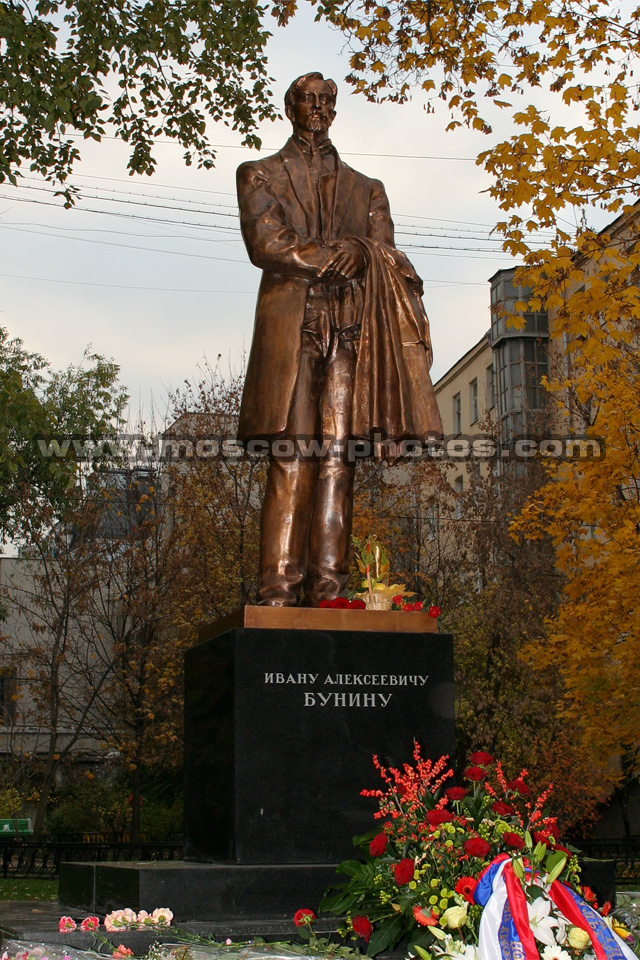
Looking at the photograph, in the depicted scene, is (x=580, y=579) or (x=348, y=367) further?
(x=580, y=579)

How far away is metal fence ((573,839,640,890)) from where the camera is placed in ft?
54.3

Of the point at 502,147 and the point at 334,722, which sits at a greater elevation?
the point at 502,147

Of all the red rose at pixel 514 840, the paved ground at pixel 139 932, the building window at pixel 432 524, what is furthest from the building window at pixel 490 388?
the red rose at pixel 514 840

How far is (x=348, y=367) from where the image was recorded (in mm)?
6203

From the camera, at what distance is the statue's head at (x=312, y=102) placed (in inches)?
251

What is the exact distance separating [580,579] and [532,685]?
7.15 m

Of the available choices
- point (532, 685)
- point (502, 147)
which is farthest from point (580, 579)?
point (532, 685)

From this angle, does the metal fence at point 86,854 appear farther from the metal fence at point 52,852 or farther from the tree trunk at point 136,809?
the tree trunk at point 136,809

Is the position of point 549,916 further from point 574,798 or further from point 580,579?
point 574,798

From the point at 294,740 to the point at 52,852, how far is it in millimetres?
13069

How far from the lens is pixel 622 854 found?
18.8 meters

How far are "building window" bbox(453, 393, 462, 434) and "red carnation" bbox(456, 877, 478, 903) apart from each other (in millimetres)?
31731

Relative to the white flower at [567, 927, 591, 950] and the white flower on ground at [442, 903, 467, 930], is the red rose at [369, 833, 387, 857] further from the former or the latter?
the white flower at [567, 927, 591, 950]

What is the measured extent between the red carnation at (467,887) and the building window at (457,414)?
104 ft
